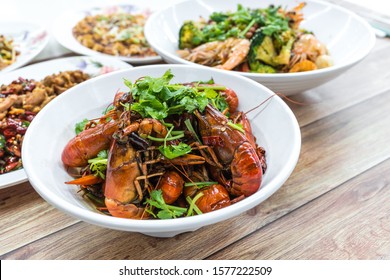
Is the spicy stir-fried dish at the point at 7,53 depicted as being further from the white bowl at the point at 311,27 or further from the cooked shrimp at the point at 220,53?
the cooked shrimp at the point at 220,53

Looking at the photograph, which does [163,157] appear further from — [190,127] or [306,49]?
[306,49]

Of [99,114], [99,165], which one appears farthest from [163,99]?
[99,114]

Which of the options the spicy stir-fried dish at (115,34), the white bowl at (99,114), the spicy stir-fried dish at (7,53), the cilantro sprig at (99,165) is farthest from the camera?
the spicy stir-fried dish at (115,34)

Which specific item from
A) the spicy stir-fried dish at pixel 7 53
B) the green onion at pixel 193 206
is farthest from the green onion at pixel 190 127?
the spicy stir-fried dish at pixel 7 53

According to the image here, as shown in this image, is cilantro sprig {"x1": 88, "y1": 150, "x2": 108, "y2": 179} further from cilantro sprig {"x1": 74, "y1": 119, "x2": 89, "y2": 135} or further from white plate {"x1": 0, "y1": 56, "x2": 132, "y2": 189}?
white plate {"x1": 0, "y1": 56, "x2": 132, "y2": 189}

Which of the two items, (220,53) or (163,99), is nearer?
(163,99)
